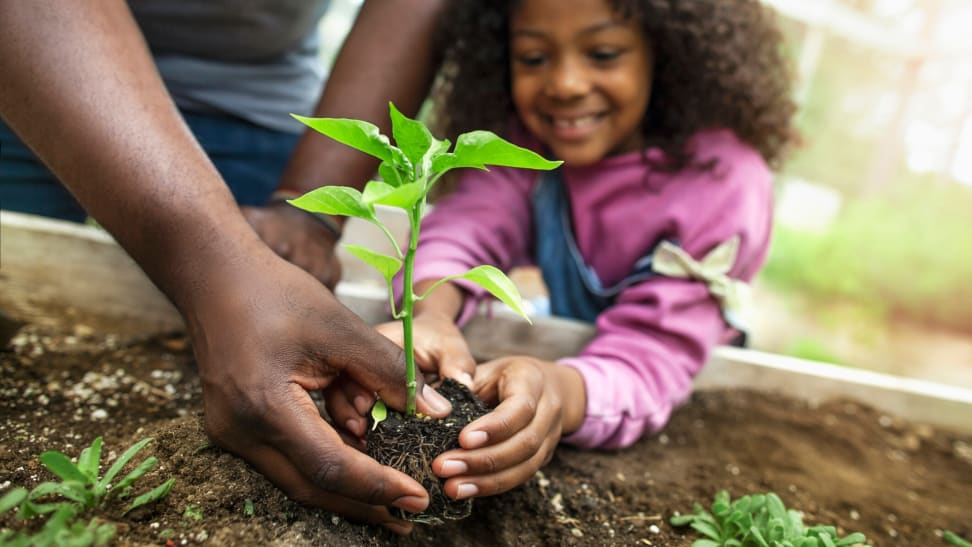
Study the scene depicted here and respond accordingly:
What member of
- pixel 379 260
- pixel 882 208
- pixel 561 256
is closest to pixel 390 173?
pixel 379 260

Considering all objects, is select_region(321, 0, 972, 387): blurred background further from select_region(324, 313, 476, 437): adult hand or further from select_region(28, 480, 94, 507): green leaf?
select_region(28, 480, 94, 507): green leaf

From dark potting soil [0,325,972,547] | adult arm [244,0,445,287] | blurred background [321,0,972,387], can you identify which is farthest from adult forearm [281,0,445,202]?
blurred background [321,0,972,387]

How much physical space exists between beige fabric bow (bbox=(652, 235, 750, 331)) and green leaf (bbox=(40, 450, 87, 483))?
1.41m

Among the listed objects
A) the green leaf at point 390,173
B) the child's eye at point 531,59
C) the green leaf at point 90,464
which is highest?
the child's eye at point 531,59

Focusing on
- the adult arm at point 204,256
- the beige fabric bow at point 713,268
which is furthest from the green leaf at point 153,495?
the beige fabric bow at point 713,268

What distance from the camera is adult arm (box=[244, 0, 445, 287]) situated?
1753mm

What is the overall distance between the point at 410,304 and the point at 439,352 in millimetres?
364

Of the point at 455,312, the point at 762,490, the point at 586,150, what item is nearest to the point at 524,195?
the point at 586,150

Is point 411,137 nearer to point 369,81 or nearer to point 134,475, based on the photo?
point 134,475

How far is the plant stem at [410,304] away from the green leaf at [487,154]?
79 millimetres

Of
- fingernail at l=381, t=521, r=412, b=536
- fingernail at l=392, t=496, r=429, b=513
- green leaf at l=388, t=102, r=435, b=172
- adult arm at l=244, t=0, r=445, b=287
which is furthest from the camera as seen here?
adult arm at l=244, t=0, r=445, b=287

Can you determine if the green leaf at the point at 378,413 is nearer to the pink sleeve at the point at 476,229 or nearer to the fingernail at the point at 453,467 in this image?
the fingernail at the point at 453,467

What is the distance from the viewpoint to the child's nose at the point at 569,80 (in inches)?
72.3

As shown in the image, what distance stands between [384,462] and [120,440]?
22.5 inches
